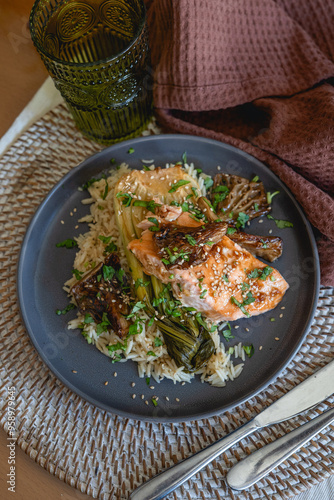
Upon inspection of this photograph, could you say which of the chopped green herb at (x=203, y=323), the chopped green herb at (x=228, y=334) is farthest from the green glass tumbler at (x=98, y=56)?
the chopped green herb at (x=228, y=334)

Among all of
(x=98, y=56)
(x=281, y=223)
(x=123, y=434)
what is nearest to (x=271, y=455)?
(x=123, y=434)

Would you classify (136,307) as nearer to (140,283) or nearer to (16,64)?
(140,283)

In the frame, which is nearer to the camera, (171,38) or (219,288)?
(219,288)

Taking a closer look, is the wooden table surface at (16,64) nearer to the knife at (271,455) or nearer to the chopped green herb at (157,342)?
the chopped green herb at (157,342)

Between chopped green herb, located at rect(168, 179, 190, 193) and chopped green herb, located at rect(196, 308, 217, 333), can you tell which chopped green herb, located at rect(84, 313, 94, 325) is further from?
chopped green herb, located at rect(168, 179, 190, 193)

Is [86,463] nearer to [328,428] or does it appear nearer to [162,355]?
[162,355]

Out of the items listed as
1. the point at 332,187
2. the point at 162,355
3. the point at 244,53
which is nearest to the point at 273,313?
the point at 162,355
